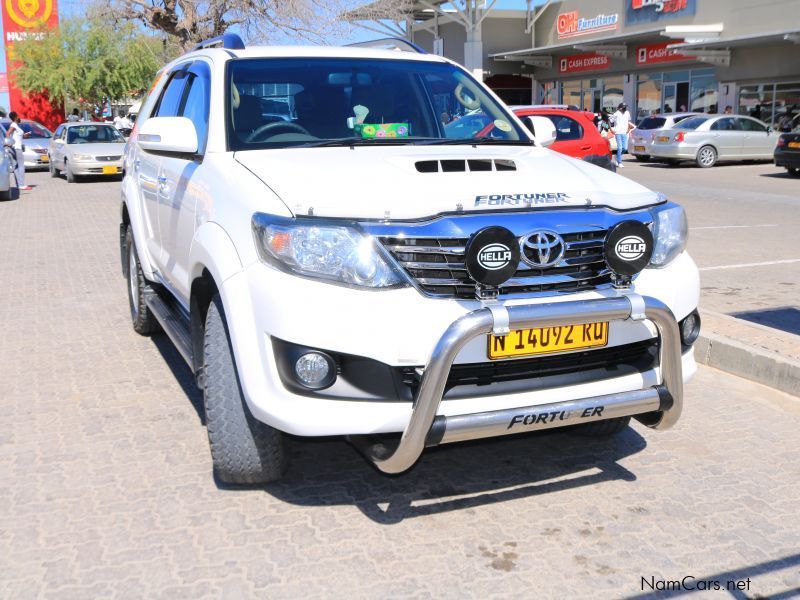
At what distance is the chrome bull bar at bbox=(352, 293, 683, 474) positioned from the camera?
3.07 meters

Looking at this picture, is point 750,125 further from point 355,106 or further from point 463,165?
point 463,165

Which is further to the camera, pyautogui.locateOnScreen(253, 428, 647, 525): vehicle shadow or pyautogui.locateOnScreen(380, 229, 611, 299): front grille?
pyautogui.locateOnScreen(253, 428, 647, 525): vehicle shadow

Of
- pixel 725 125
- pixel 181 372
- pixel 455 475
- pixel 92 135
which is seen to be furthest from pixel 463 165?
pixel 725 125

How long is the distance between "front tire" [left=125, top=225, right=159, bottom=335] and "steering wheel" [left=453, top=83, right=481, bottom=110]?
2479mm

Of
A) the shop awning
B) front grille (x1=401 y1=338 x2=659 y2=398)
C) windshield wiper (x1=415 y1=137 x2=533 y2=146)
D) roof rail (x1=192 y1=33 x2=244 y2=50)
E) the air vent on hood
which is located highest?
the shop awning

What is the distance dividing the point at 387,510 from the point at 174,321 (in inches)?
76.5

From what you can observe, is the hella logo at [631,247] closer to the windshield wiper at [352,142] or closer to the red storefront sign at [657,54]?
the windshield wiper at [352,142]

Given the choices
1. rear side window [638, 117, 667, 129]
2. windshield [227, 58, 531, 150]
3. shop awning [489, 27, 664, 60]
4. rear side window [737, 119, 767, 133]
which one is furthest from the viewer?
shop awning [489, 27, 664, 60]

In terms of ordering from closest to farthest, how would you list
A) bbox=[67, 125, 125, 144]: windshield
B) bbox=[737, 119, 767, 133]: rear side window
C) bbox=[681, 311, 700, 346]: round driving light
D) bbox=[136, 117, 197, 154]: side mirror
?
bbox=[681, 311, 700, 346]: round driving light → bbox=[136, 117, 197, 154]: side mirror → bbox=[67, 125, 125, 144]: windshield → bbox=[737, 119, 767, 133]: rear side window

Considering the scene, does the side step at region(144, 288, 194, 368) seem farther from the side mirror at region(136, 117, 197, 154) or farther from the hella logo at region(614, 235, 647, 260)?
the hella logo at region(614, 235, 647, 260)

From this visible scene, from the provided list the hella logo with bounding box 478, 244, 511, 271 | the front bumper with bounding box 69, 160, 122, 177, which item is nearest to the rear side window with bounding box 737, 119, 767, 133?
the front bumper with bounding box 69, 160, 122, 177

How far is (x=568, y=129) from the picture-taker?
16172 millimetres

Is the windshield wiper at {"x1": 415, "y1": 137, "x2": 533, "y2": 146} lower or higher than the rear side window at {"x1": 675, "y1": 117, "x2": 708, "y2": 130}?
higher

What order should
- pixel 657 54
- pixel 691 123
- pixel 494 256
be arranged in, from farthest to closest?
pixel 657 54
pixel 691 123
pixel 494 256
